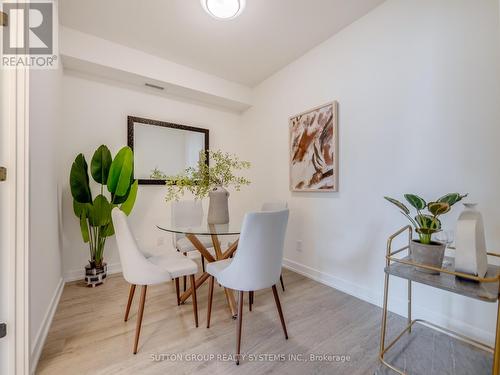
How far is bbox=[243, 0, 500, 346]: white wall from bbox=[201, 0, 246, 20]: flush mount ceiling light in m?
1.15

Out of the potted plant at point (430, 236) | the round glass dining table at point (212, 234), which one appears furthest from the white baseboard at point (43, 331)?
the potted plant at point (430, 236)

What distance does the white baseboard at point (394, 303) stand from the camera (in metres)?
Result: 1.54

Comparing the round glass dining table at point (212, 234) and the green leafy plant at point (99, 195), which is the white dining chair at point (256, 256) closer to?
the round glass dining table at point (212, 234)

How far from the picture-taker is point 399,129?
1.93m

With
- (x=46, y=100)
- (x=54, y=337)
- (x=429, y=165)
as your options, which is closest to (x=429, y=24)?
(x=429, y=165)

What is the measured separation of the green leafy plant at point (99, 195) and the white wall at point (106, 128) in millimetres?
310

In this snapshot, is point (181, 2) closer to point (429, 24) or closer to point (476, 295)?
point (429, 24)

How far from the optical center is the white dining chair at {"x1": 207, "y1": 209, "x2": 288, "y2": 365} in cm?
138

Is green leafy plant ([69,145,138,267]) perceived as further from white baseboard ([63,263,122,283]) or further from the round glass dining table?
the round glass dining table

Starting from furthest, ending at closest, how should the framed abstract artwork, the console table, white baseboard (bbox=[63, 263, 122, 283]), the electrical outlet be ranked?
the electrical outlet
white baseboard (bbox=[63, 263, 122, 283])
the framed abstract artwork
the console table

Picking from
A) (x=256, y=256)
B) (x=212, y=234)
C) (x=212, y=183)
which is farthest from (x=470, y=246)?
(x=212, y=183)

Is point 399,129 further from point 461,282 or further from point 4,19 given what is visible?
point 4,19

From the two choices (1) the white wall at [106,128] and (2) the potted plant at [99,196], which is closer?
(2) the potted plant at [99,196]

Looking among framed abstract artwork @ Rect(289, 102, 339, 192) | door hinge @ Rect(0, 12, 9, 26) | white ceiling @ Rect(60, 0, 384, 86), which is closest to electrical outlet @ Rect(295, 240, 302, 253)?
framed abstract artwork @ Rect(289, 102, 339, 192)
